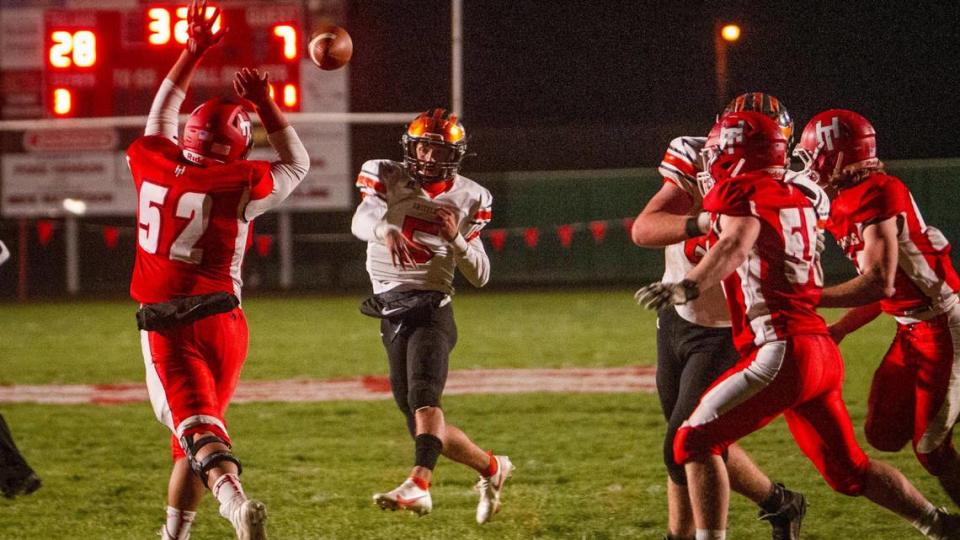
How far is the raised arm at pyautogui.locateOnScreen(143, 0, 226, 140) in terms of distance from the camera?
5.12 metres

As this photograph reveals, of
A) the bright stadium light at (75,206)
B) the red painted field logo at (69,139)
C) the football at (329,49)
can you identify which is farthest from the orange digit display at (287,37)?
the football at (329,49)

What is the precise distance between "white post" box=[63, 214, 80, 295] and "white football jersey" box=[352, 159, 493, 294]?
16.0 m

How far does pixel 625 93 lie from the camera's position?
3412 cm

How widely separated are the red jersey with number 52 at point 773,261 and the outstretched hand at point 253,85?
1.90 metres

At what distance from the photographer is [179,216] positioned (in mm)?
4676

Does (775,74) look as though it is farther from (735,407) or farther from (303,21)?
(735,407)

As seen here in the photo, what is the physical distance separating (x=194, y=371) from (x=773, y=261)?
2189mm

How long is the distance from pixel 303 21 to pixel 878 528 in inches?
474

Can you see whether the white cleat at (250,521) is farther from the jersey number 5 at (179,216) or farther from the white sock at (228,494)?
the jersey number 5 at (179,216)

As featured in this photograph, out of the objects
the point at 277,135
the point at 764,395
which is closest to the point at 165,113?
the point at 277,135

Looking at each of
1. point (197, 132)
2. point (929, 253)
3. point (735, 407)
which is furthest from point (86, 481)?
point (929, 253)

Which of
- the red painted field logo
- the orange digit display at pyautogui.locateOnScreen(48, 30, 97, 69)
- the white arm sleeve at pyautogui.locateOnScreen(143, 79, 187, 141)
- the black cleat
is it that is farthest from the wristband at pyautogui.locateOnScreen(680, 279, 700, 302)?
the red painted field logo

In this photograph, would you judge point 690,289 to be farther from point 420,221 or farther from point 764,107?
point 420,221

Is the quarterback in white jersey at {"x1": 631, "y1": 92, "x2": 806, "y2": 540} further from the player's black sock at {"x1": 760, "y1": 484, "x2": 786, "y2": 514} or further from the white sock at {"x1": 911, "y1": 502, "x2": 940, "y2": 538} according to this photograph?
the white sock at {"x1": 911, "y1": 502, "x2": 940, "y2": 538}
